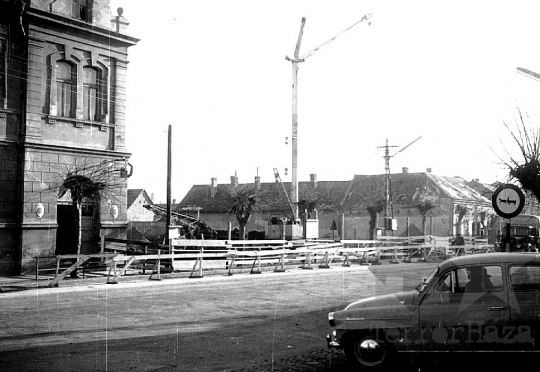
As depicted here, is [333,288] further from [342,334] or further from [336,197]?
[336,197]

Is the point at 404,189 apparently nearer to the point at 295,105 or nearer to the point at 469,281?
the point at 295,105

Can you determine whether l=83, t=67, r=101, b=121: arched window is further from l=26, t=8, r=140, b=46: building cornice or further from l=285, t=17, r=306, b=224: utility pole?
l=285, t=17, r=306, b=224: utility pole

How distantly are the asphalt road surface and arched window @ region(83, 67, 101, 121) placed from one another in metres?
8.31

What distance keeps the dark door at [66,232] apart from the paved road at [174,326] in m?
6.09

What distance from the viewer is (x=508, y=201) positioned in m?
10.5

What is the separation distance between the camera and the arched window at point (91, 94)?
81.6ft

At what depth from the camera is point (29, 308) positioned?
A: 14367mm

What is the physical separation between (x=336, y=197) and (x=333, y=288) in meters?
49.2

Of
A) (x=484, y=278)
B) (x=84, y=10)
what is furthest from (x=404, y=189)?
(x=484, y=278)

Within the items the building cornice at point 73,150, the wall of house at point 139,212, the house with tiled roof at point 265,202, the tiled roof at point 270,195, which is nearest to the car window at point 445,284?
the building cornice at point 73,150

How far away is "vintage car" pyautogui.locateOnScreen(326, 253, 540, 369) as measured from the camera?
712 cm

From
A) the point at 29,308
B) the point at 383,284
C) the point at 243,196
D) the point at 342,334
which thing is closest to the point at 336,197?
the point at 243,196

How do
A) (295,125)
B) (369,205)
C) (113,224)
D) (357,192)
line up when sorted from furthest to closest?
(357,192) < (369,205) < (295,125) < (113,224)

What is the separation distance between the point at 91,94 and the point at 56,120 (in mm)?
2255
